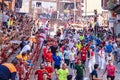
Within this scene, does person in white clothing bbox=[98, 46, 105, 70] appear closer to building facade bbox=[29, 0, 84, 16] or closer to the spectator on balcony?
the spectator on balcony

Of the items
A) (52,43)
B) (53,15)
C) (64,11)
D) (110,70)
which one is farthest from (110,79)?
(64,11)

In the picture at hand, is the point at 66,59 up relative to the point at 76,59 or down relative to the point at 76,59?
down

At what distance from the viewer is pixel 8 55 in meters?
22.8

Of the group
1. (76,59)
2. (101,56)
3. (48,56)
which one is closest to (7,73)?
(48,56)

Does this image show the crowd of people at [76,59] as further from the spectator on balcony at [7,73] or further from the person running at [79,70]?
the spectator on balcony at [7,73]

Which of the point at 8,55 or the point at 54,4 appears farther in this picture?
the point at 54,4

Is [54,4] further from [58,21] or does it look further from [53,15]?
[58,21]

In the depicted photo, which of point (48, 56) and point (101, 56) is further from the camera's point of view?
point (101, 56)

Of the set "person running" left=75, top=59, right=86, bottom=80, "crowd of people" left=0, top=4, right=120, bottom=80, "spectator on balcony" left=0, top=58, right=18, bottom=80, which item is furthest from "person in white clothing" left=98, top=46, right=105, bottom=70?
"spectator on balcony" left=0, top=58, right=18, bottom=80

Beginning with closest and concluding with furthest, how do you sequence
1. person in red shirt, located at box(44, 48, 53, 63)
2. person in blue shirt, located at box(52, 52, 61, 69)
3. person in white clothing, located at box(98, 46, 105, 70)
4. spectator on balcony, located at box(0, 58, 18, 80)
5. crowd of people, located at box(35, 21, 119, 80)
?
spectator on balcony, located at box(0, 58, 18, 80), crowd of people, located at box(35, 21, 119, 80), person in blue shirt, located at box(52, 52, 61, 69), person in red shirt, located at box(44, 48, 53, 63), person in white clothing, located at box(98, 46, 105, 70)

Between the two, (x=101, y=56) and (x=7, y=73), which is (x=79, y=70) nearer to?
(x=101, y=56)

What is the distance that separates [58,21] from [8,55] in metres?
56.2

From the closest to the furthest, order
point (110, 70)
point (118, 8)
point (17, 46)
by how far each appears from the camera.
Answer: point (110, 70) → point (17, 46) → point (118, 8)

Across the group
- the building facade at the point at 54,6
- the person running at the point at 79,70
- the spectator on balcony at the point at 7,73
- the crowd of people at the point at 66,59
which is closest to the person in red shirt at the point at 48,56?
the crowd of people at the point at 66,59
